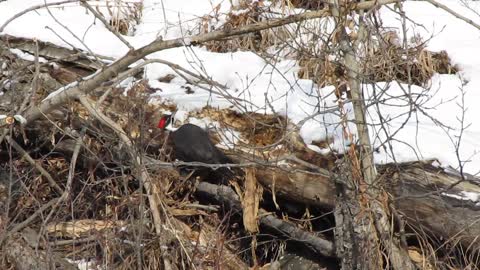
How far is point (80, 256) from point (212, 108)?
1336mm

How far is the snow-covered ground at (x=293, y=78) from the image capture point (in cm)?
477

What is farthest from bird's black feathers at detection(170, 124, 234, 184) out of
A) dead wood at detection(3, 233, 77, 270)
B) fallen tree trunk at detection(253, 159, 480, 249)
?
dead wood at detection(3, 233, 77, 270)

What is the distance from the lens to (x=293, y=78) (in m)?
5.89

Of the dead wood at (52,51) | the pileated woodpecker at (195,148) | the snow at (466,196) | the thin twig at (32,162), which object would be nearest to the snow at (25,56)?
the dead wood at (52,51)

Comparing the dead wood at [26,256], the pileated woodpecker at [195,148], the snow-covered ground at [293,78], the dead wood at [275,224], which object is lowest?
the dead wood at [26,256]

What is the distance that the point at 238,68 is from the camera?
231 inches

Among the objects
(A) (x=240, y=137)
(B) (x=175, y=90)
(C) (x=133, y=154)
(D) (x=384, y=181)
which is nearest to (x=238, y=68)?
(B) (x=175, y=90)

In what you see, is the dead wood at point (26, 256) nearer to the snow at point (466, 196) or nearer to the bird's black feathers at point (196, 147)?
the bird's black feathers at point (196, 147)

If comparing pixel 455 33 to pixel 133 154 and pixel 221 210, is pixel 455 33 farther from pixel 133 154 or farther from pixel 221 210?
pixel 133 154

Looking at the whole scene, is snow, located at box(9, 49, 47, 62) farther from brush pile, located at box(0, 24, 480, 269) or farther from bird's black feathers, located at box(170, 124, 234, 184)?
bird's black feathers, located at box(170, 124, 234, 184)

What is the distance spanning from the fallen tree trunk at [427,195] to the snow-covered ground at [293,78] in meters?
0.12

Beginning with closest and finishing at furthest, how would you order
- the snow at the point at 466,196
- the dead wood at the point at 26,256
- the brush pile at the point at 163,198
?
the snow at the point at 466,196 → the brush pile at the point at 163,198 → the dead wood at the point at 26,256

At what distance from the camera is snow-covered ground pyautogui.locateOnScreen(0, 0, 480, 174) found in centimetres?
477

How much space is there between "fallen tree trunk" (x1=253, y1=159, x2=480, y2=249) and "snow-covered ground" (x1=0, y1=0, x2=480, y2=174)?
0.39 ft
